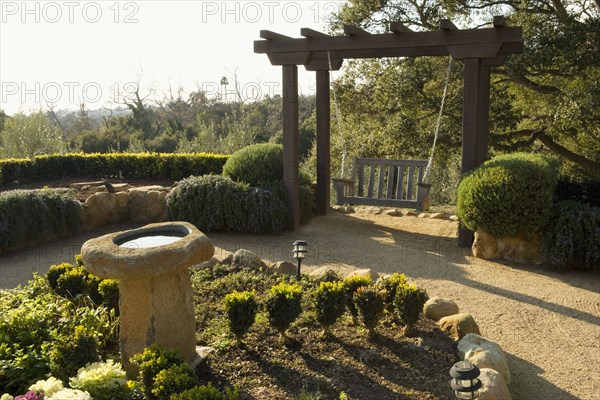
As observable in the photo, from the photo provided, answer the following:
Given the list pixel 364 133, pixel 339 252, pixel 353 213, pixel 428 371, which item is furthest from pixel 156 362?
pixel 364 133

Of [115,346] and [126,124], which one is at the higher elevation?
[126,124]

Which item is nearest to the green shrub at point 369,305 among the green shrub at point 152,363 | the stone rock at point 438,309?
the stone rock at point 438,309

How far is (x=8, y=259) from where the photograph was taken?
25.4 feet

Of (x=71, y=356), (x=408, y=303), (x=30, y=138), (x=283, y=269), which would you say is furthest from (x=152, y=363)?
(x=30, y=138)

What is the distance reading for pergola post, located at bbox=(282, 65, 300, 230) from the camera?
28.5 feet

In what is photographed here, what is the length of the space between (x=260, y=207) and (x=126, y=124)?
23245 millimetres

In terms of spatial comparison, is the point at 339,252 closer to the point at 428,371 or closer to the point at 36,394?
the point at 428,371

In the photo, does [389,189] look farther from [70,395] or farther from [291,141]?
[70,395]

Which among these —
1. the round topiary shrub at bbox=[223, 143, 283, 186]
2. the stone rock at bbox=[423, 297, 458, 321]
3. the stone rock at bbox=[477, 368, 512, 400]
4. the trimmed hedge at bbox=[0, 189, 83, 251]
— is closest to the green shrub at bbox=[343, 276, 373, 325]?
the stone rock at bbox=[423, 297, 458, 321]

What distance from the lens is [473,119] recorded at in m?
7.96

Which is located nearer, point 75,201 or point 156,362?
point 156,362

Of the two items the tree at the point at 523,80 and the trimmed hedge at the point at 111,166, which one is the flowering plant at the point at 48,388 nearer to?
the trimmed hedge at the point at 111,166

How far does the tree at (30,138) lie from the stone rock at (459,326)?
1792cm

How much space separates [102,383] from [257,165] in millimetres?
6275
